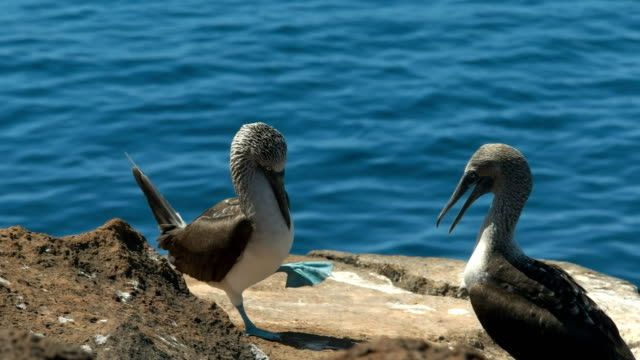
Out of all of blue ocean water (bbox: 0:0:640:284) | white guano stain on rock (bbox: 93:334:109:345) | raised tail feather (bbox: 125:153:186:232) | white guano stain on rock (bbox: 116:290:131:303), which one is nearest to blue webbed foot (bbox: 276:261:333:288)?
raised tail feather (bbox: 125:153:186:232)

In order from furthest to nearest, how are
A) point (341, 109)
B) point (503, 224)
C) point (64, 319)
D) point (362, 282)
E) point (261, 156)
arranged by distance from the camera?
point (341, 109)
point (362, 282)
point (261, 156)
point (503, 224)
point (64, 319)

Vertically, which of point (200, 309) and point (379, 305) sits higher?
point (200, 309)

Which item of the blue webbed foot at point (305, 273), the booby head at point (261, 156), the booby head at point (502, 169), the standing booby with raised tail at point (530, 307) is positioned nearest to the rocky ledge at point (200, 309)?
the blue webbed foot at point (305, 273)

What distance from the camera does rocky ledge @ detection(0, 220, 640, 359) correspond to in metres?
5.27

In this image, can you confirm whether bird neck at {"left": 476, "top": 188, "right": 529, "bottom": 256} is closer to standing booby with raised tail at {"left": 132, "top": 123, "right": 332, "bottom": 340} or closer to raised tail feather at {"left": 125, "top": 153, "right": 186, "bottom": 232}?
standing booby with raised tail at {"left": 132, "top": 123, "right": 332, "bottom": 340}

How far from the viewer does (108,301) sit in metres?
5.87

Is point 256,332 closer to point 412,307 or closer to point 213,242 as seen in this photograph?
point 213,242

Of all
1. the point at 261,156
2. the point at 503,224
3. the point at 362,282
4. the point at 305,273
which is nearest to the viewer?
the point at 503,224

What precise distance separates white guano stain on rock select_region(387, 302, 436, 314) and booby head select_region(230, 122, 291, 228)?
3.43ft

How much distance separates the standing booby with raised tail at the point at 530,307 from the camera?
702 centimetres

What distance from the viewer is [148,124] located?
47.1 feet

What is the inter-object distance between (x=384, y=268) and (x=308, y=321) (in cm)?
146

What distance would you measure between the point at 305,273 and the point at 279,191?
2.02 feet

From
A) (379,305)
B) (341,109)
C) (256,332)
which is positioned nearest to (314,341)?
(256,332)
